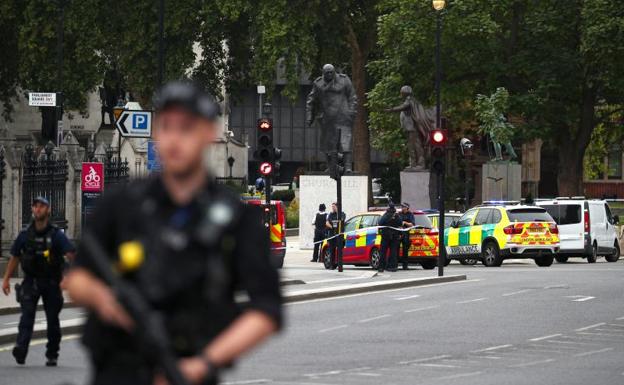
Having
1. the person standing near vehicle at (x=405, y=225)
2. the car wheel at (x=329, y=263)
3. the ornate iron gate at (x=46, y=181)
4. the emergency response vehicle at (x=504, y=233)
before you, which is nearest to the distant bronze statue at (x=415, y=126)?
the emergency response vehicle at (x=504, y=233)

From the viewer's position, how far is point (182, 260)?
5254 mm

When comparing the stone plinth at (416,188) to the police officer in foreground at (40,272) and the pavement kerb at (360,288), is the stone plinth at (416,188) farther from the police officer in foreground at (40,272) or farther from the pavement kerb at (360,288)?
the police officer in foreground at (40,272)

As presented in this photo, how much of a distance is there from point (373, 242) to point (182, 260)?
35278 millimetres

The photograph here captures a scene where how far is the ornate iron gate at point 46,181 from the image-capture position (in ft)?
111

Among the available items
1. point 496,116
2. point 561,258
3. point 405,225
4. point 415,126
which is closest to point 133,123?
point 405,225

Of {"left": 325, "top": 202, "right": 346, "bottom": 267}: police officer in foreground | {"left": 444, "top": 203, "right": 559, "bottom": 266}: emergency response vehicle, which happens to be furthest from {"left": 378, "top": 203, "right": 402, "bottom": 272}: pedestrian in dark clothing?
{"left": 444, "top": 203, "right": 559, "bottom": 266}: emergency response vehicle

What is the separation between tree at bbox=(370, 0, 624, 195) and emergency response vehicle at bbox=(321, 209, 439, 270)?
20.4m

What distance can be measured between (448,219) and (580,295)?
1566cm

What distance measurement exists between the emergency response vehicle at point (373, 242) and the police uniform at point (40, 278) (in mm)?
23489

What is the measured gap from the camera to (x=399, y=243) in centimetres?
3966

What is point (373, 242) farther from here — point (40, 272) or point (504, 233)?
point (40, 272)

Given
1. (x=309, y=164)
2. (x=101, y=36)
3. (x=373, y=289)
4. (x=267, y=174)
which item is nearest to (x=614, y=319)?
(x=373, y=289)

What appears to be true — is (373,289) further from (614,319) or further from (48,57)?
(48,57)

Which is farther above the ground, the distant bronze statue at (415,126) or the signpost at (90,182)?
the distant bronze statue at (415,126)
